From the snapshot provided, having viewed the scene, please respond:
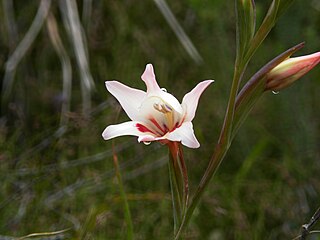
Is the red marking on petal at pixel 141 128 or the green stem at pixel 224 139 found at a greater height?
the red marking on petal at pixel 141 128

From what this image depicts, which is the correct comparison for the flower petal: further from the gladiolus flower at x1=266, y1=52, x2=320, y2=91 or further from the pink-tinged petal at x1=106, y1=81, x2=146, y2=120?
the gladiolus flower at x1=266, y1=52, x2=320, y2=91

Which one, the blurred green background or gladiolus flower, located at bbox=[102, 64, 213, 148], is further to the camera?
the blurred green background

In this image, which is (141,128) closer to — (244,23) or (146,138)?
(146,138)

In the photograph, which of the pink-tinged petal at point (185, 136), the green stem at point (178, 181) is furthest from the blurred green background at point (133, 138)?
the pink-tinged petal at point (185, 136)

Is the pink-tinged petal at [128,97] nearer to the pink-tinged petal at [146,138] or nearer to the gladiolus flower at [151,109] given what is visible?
the gladiolus flower at [151,109]

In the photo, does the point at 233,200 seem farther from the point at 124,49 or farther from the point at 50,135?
the point at 124,49

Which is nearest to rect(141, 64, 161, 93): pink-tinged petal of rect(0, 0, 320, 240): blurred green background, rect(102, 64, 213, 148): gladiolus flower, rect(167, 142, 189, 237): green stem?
rect(102, 64, 213, 148): gladiolus flower
